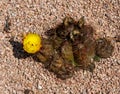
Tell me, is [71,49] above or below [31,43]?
below

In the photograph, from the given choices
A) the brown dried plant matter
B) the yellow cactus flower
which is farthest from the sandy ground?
the yellow cactus flower

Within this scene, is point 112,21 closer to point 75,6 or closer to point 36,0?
point 75,6

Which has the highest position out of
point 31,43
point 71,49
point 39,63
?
point 31,43

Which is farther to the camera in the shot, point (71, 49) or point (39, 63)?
point (39, 63)

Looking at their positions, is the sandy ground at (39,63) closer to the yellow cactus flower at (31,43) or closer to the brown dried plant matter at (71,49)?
the brown dried plant matter at (71,49)

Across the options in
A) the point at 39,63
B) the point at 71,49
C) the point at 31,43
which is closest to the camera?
the point at 31,43

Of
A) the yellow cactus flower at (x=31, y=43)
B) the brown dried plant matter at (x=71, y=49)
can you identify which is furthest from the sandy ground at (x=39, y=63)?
the yellow cactus flower at (x=31, y=43)

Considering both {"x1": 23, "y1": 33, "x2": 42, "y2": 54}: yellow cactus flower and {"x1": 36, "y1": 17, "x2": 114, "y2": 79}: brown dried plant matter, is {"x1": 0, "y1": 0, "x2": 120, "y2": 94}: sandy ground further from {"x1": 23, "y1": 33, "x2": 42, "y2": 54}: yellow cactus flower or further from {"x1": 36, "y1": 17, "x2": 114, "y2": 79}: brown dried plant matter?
{"x1": 23, "y1": 33, "x2": 42, "y2": 54}: yellow cactus flower

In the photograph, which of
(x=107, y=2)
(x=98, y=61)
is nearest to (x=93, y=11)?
(x=107, y=2)
